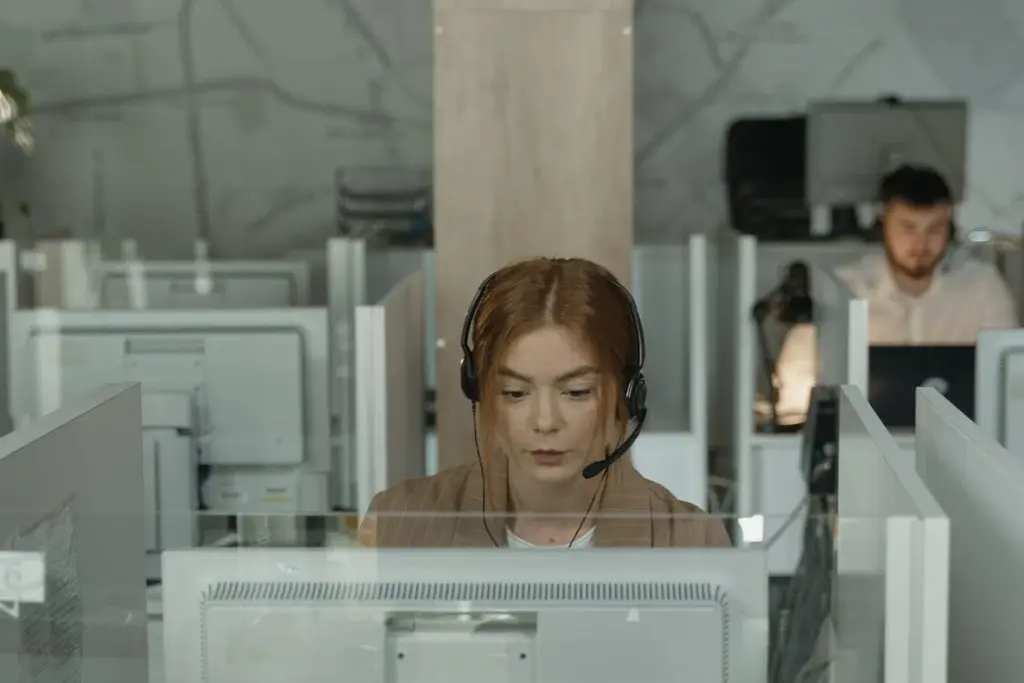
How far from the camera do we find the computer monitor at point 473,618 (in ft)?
3.19

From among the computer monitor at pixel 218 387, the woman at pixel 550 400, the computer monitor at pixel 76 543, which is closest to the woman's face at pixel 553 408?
the woman at pixel 550 400

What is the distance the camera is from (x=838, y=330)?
299cm

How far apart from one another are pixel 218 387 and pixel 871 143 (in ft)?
4.94

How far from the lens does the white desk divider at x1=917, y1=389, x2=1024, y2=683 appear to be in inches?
35.8

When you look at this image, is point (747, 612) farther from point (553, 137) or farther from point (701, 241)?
point (701, 241)

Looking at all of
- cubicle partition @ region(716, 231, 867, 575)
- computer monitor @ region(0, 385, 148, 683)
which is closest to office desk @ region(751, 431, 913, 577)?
cubicle partition @ region(716, 231, 867, 575)

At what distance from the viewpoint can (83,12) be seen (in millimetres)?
3129

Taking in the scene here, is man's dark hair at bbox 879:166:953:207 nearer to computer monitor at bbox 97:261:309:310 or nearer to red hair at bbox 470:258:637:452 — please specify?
red hair at bbox 470:258:637:452

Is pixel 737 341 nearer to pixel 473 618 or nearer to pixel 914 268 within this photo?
pixel 914 268

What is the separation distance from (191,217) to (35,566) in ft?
7.42

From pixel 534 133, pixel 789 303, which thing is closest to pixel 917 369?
pixel 789 303

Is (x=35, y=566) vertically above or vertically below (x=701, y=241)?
below

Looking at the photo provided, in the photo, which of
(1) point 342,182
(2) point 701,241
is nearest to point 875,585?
(2) point 701,241

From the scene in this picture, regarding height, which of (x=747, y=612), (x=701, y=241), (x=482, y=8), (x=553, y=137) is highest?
(x=482, y=8)
